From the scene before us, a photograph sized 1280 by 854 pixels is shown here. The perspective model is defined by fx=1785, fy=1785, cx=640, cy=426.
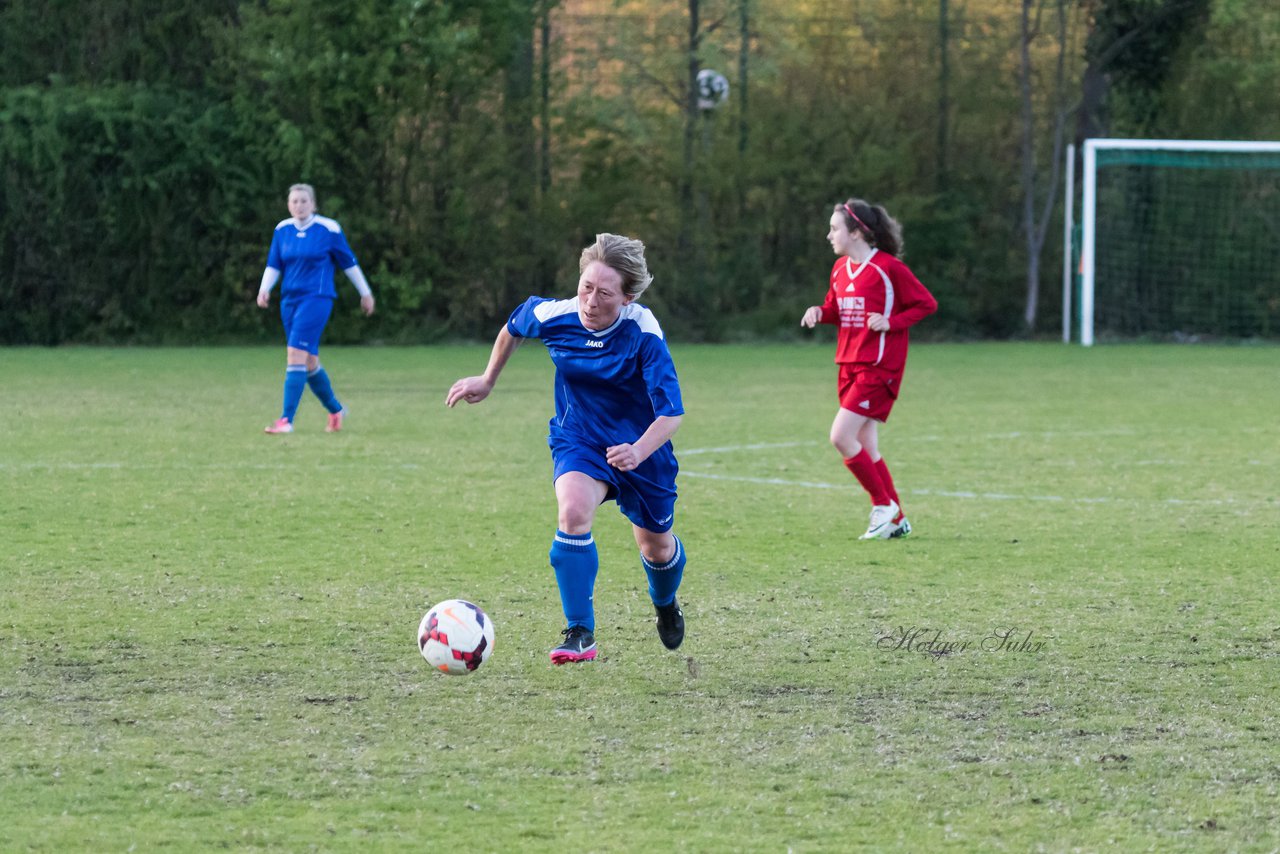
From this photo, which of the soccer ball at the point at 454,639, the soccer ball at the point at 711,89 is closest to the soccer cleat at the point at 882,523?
the soccer ball at the point at 454,639

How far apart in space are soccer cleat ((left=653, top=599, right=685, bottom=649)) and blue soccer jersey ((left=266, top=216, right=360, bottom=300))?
8104 mm

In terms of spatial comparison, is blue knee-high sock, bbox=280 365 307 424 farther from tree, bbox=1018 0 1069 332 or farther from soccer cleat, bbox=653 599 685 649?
tree, bbox=1018 0 1069 332

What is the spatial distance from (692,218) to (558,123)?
89.4 inches

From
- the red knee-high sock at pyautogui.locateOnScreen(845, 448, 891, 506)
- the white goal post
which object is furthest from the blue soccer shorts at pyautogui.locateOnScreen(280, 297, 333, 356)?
the white goal post

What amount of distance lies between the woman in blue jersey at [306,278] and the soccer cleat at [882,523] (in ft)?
19.4

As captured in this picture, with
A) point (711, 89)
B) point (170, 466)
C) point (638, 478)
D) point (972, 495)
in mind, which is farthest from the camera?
point (711, 89)

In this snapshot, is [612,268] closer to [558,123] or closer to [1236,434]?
[1236,434]

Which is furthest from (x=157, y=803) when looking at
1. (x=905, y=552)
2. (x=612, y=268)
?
(x=905, y=552)

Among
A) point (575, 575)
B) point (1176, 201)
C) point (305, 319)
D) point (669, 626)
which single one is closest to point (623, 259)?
point (575, 575)

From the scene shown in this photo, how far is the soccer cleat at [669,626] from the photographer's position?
5.91 metres

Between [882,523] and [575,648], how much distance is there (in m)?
3.15

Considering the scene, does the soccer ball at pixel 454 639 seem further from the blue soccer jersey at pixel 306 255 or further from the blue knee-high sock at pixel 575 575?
the blue soccer jersey at pixel 306 255

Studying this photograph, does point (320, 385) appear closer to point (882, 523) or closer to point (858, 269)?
point (858, 269)

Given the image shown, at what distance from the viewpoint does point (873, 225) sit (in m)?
8.79
